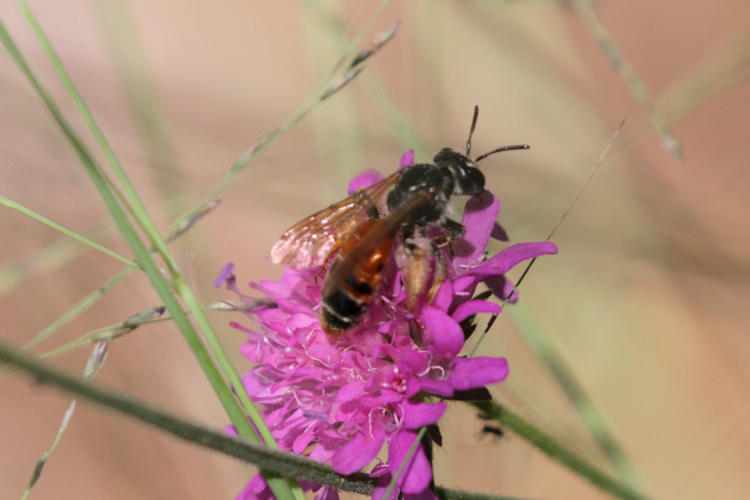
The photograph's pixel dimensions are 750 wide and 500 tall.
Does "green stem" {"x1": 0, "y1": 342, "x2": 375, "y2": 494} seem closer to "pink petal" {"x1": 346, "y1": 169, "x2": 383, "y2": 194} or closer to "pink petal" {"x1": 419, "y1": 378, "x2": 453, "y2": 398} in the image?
"pink petal" {"x1": 419, "y1": 378, "x2": 453, "y2": 398}

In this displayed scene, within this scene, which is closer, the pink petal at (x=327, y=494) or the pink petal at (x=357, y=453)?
the pink petal at (x=357, y=453)

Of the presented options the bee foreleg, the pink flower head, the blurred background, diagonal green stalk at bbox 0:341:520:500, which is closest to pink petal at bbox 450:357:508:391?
the pink flower head

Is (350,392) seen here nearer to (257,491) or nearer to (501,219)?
(257,491)

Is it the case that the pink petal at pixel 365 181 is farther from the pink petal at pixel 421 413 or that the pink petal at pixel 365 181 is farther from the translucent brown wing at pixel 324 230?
the pink petal at pixel 421 413

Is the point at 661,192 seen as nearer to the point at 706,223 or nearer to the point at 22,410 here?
the point at 706,223

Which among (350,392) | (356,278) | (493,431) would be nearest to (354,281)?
(356,278)

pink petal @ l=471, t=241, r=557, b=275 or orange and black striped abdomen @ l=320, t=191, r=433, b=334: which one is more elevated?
pink petal @ l=471, t=241, r=557, b=275

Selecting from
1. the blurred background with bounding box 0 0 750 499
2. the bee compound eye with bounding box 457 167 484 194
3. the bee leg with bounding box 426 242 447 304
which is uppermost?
the bee compound eye with bounding box 457 167 484 194

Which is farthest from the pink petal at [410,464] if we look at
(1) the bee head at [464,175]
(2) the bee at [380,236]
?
(1) the bee head at [464,175]
